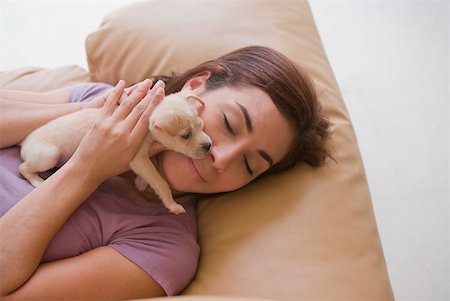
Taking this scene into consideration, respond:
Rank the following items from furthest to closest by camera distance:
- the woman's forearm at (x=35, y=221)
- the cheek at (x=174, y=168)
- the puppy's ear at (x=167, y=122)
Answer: the cheek at (x=174, y=168), the puppy's ear at (x=167, y=122), the woman's forearm at (x=35, y=221)

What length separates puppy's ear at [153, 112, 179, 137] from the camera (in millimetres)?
1311

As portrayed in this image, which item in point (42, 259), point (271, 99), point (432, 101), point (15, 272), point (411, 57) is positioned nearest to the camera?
point (15, 272)

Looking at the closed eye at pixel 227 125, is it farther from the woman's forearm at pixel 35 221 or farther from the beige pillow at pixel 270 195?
the woman's forearm at pixel 35 221

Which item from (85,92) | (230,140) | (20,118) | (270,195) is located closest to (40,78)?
(85,92)

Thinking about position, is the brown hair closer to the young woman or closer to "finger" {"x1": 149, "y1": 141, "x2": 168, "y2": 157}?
the young woman

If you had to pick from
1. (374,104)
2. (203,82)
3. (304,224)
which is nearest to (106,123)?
(203,82)

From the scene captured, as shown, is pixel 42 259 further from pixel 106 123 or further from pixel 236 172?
pixel 236 172

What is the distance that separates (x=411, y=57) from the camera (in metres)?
3.11

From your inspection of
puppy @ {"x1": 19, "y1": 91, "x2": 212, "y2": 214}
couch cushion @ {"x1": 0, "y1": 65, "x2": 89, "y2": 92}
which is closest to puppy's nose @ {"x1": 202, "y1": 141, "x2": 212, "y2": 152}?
puppy @ {"x1": 19, "y1": 91, "x2": 212, "y2": 214}

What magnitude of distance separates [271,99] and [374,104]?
1650 millimetres

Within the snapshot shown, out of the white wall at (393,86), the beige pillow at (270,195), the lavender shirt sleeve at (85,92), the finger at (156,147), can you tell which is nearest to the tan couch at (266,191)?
the beige pillow at (270,195)

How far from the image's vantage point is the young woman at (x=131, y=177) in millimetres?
1236

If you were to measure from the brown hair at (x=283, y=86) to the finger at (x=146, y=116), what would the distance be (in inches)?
6.9

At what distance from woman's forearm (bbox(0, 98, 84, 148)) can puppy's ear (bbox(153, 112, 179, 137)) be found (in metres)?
0.42
